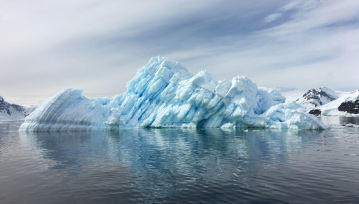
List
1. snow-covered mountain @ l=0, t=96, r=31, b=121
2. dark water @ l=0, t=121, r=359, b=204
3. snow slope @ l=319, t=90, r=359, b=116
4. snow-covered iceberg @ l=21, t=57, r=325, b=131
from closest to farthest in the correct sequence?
1. dark water @ l=0, t=121, r=359, b=204
2. snow-covered iceberg @ l=21, t=57, r=325, b=131
3. snow slope @ l=319, t=90, r=359, b=116
4. snow-covered mountain @ l=0, t=96, r=31, b=121

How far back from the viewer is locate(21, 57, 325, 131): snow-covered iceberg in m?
39.8

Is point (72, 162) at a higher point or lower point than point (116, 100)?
lower

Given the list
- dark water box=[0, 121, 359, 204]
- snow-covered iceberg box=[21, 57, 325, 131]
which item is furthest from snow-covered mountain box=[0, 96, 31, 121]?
dark water box=[0, 121, 359, 204]

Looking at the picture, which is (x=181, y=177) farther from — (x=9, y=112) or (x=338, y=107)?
(x=9, y=112)

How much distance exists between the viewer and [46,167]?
592 inches

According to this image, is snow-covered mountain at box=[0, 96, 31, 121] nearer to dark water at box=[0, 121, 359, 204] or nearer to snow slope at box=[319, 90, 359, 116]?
dark water at box=[0, 121, 359, 204]

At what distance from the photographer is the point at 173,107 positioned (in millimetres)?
49656

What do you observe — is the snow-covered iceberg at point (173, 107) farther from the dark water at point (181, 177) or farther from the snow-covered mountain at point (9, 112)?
the snow-covered mountain at point (9, 112)

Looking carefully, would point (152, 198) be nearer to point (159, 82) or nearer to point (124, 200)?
point (124, 200)

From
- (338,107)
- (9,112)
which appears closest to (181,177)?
(338,107)

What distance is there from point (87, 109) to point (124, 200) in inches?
1393

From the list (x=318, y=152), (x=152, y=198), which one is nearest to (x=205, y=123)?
(x=318, y=152)

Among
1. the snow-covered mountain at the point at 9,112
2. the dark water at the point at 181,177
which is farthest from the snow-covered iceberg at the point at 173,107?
the snow-covered mountain at the point at 9,112

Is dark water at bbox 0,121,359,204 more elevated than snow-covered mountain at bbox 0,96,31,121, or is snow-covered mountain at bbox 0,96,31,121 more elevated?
snow-covered mountain at bbox 0,96,31,121
